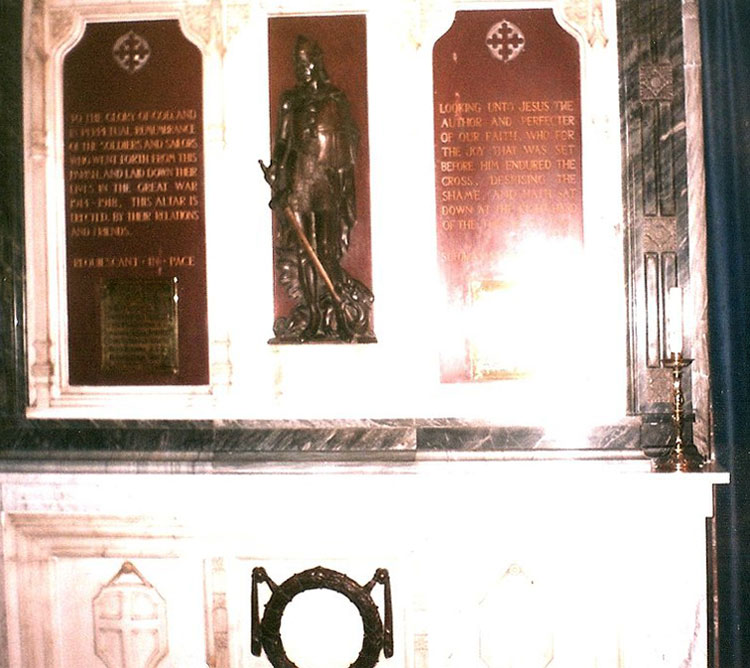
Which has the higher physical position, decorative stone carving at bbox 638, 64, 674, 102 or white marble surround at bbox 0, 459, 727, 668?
decorative stone carving at bbox 638, 64, 674, 102

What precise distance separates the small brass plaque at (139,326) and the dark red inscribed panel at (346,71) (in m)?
0.59

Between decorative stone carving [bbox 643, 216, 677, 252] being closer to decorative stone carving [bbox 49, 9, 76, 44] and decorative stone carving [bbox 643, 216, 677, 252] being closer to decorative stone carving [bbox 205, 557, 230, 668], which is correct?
decorative stone carving [bbox 205, 557, 230, 668]

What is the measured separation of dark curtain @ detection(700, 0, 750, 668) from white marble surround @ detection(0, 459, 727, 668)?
0.86 ft

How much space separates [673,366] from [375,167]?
1654 mm

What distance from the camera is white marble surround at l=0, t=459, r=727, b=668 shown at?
344 centimetres

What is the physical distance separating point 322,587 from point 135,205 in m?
2.06

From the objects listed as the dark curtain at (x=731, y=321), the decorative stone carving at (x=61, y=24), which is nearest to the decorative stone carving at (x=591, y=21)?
the dark curtain at (x=731, y=321)

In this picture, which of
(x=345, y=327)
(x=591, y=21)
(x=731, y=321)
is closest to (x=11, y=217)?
(x=345, y=327)

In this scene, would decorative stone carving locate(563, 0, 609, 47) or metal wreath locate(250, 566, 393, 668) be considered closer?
metal wreath locate(250, 566, 393, 668)

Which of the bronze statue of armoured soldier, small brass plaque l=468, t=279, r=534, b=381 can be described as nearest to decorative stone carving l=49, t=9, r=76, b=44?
the bronze statue of armoured soldier

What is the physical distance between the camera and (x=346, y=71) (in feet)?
12.4

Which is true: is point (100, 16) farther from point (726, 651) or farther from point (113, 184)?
point (726, 651)

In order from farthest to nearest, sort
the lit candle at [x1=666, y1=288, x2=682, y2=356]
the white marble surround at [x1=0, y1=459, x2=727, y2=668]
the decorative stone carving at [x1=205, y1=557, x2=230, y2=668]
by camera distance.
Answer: the decorative stone carving at [x1=205, y1=557, x2=230, y2=668] → the white marble surround at [x1=0, y1=459, x2=727, y2=668] → the lit candle at [x1=666, y1=288, x2=682, y2=356]

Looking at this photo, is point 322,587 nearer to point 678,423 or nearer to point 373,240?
point 373,240
